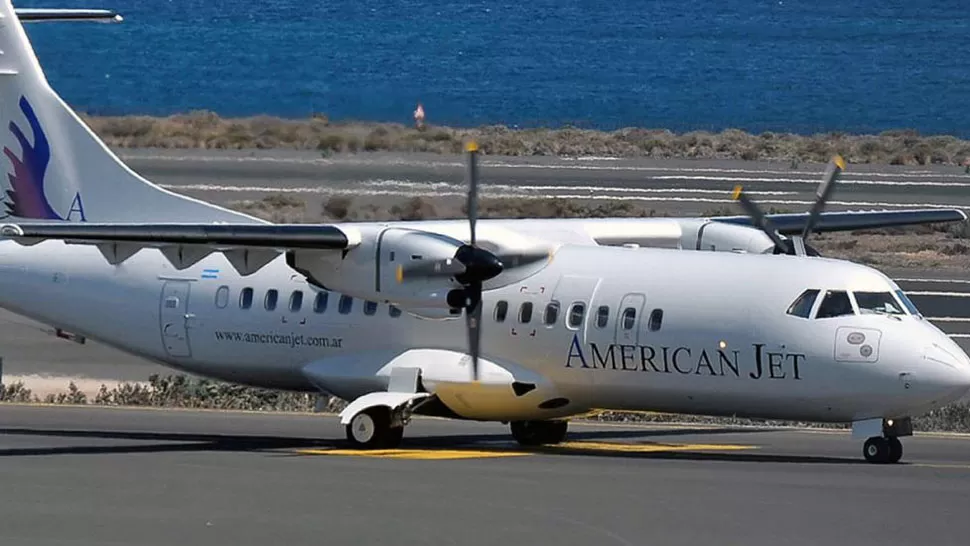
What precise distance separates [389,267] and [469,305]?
3.57 feet

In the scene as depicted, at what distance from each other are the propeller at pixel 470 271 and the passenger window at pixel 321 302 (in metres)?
1.91

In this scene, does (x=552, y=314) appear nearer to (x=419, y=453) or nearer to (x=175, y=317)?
(x=419, y=453)

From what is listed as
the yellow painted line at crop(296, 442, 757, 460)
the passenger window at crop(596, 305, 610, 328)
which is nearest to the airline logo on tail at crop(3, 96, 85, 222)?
the yellow painted line at crop(296, 442, 757, 460)

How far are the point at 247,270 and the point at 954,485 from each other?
9.08 metres

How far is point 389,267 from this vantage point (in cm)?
2297

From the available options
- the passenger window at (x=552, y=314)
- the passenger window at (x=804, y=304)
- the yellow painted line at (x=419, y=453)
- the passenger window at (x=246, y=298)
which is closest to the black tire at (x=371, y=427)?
the yellow painted line at (x=419, y=453)

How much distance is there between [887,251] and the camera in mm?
49125

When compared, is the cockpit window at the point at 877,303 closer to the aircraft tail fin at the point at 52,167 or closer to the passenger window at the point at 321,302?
the passenger window at the point at 321,302

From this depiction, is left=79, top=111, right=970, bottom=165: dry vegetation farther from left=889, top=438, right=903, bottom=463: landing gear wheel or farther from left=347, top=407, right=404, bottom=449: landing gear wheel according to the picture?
left=889, top=438, right=903, bottom=463: landing gear wheel

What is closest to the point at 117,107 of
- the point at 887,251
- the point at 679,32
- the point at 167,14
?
the point at 887,251

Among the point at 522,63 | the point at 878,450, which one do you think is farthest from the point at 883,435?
the point at 522,63

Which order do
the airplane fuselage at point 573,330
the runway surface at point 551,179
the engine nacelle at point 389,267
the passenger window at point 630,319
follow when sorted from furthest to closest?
the runway surface at point 551,179 → the engine nacelle at point 389,267 → the passenger window at point 630,319 → the airplane fuselage at point 573,330

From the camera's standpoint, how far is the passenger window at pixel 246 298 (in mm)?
24938

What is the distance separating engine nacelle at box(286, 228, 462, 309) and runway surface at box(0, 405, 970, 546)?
1.91 metres
